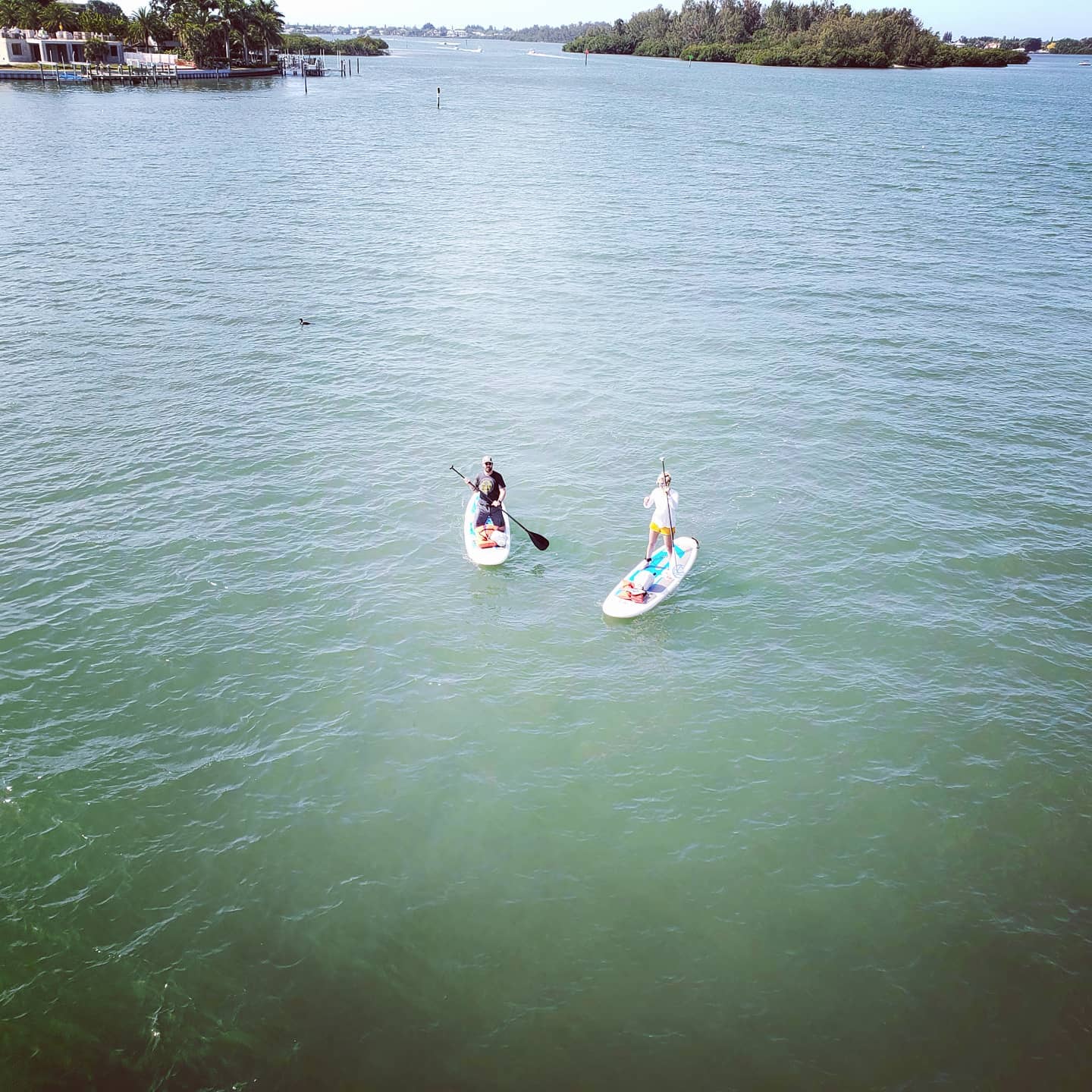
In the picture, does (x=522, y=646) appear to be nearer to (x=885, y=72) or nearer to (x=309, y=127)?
(x=309, y=127)

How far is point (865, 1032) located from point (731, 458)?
1834cm

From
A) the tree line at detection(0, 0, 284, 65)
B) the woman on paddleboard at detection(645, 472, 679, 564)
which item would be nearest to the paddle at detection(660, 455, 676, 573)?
the woman on paddleboard at detection(645, 472, 679, 564)

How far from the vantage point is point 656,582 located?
794 inches

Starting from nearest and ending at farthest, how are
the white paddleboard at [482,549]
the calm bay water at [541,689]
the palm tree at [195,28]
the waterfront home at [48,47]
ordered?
the calm bay water at [541,689] → the white paddleboard at [482,549] → the waterfront home at [48,47] → the palm tree at [195,28]

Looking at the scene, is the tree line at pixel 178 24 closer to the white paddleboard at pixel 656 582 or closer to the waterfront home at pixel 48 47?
the waterfront home at pixel 48 47

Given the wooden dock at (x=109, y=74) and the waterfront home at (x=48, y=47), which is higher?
the waterfront home at (x=48, y=47)

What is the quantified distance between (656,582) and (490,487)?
16.3ft

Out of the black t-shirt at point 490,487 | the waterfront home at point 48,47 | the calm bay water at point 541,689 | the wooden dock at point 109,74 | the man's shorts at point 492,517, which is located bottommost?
the calm bay water at point 541,689

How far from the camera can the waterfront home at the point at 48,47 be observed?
135m

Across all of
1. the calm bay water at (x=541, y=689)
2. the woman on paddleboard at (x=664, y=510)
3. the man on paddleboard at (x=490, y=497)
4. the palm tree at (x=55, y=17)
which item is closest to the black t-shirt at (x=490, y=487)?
the man on paddleboard at (x=490, y=497)

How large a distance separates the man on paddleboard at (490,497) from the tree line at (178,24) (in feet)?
523

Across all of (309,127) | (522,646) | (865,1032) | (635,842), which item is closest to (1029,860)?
(865,1032)

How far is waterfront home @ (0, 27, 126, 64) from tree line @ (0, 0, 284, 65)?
50.5 inches

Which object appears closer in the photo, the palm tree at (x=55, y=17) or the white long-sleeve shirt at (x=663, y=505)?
the white long-sleeve shirt at (x=663, y=505)
